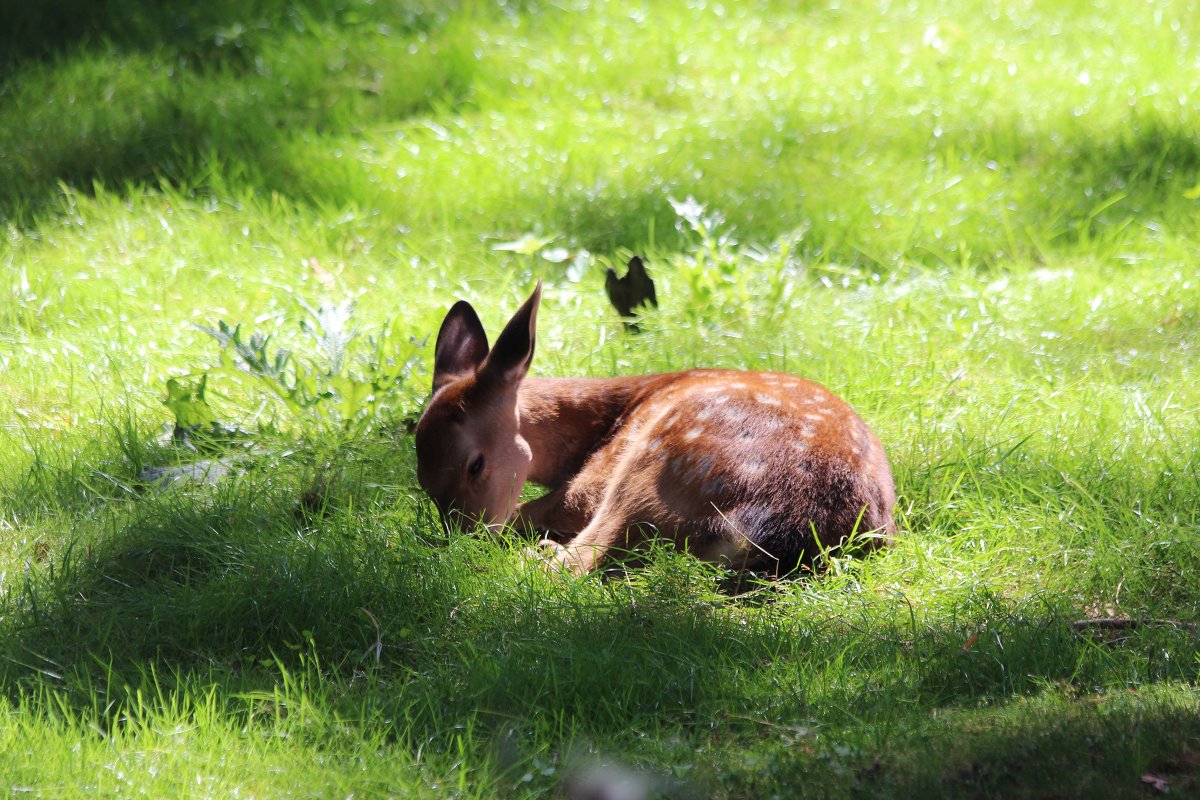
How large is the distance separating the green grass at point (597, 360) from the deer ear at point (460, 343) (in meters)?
0.40

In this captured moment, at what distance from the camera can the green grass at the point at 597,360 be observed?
140 inches

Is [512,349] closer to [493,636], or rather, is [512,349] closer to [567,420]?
[567,420]

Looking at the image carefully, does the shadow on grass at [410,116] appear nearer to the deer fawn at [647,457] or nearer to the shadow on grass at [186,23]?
the shadow on grass at [186,23]

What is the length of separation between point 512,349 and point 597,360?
1378 mm

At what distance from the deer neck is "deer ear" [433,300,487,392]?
23 cm

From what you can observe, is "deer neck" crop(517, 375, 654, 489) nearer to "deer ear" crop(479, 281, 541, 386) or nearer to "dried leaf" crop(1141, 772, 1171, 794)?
"deer ear" crop(479, 281, 541, 386)

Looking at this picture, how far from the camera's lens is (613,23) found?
9.54 meters

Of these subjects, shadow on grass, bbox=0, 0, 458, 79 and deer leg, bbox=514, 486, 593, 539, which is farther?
shadow on grass, bbox=0, 0, 458, 79

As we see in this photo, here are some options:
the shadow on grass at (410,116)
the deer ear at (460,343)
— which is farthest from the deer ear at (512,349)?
the shadow on grass at (410,116)

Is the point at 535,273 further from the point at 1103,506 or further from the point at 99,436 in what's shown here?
the point at 1103,506

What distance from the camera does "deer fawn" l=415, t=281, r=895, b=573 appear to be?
4.35 metres

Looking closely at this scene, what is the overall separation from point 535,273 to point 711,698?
3.71m

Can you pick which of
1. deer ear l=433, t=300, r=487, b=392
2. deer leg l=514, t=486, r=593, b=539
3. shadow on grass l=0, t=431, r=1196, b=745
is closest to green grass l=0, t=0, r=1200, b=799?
shadow on grass l=0, t=431, r=1196, b=745

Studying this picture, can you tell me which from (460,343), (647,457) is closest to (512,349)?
(460,343)
